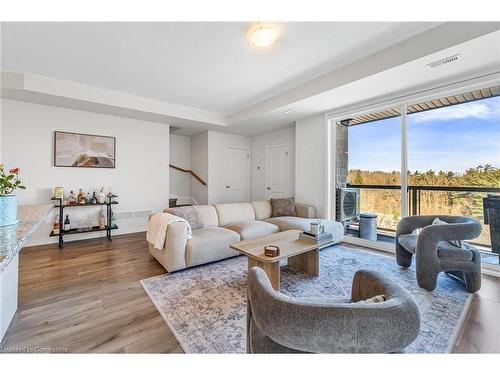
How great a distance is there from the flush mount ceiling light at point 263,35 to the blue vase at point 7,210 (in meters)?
2.41

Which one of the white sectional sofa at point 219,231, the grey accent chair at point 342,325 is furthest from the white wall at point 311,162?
the grey accent chair at point 342,325

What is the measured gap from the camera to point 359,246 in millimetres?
3904

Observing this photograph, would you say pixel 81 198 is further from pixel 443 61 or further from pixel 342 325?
pixel 443 61

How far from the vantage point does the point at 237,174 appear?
21.0 feet

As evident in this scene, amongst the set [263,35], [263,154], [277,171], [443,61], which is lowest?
[277,171]

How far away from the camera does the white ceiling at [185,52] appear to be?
228 cm

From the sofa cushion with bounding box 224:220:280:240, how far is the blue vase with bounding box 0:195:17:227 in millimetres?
2478

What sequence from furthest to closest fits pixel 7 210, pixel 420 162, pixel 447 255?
pixel 420 162, pixel 447 255, pixel 7 210

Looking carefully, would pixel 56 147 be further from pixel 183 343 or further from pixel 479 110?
pixel 479 110

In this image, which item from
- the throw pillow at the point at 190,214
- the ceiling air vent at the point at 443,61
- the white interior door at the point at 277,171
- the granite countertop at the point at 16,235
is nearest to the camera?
the granite countertop at the point at 16,235

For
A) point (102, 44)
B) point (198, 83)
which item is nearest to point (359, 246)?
point (198, 83)

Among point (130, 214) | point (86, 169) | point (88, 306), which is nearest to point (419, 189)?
point (88, 306)

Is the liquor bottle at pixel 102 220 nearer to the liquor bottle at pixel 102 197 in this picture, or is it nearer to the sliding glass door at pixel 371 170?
the liquor bottle at pixel 102 197

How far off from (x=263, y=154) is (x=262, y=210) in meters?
2.15
